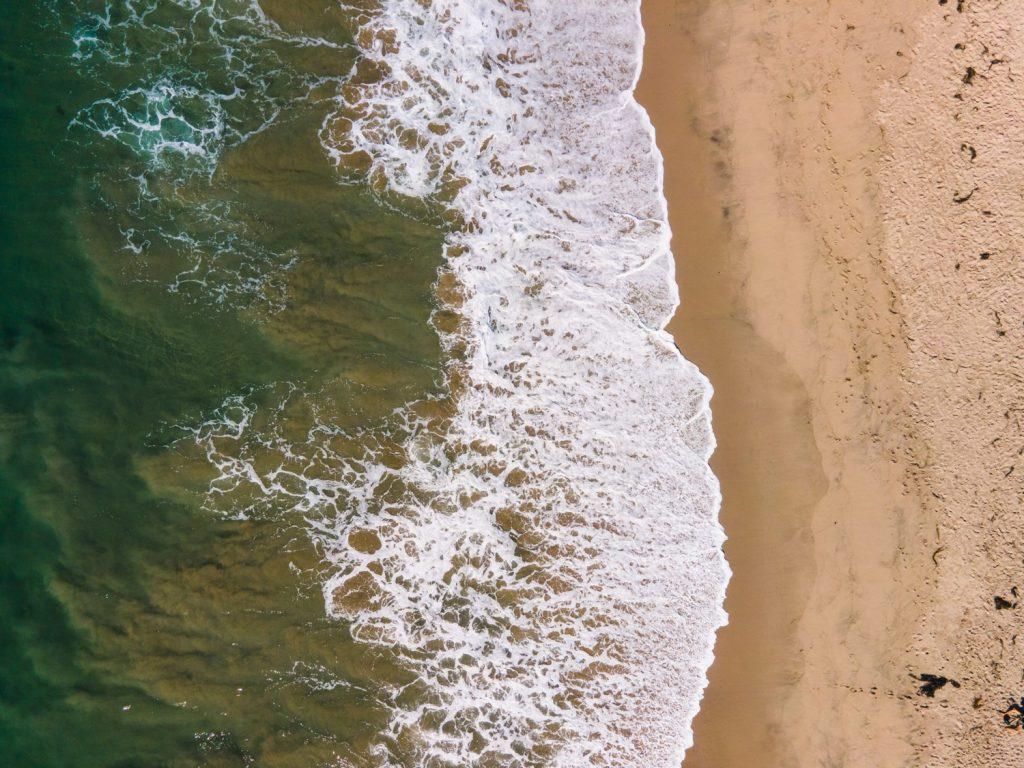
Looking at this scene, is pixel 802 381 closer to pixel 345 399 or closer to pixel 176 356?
pixel 345 399

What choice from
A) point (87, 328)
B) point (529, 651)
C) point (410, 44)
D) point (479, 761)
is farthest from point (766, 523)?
point (87, 328)

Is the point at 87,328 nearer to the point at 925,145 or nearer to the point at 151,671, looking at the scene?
the point at 151,671

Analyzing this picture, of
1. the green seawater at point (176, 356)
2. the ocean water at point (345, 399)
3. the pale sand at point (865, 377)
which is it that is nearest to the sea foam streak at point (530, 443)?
the ocean water at point (345, 399)

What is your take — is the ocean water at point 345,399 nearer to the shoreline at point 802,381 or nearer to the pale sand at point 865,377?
the shoreline at point 802,381

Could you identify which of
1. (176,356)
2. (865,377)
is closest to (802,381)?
(865,377)

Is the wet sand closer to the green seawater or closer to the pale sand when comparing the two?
the pale sand
